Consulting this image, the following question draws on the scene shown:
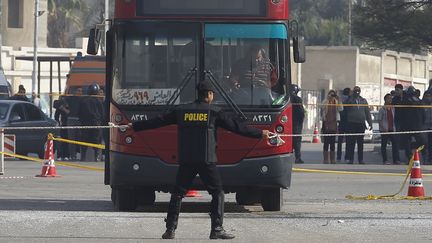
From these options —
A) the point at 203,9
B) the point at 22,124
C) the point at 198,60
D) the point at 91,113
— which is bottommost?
the point at 22,124

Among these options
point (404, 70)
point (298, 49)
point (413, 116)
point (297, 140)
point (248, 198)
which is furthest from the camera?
point (404, 70)

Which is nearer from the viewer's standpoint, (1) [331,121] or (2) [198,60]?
(2) [198,60]

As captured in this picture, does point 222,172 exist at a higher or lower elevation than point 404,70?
lower

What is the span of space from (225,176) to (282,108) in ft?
3.69

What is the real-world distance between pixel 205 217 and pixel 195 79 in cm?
180

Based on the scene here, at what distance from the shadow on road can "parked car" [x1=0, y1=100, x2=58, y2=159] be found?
36.1 ft

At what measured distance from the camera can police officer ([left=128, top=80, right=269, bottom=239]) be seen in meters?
11.6

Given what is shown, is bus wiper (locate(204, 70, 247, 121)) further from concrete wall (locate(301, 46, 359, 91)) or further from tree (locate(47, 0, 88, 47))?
tree (locate(47, 0, 88, 47))

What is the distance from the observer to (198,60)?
1454 cm

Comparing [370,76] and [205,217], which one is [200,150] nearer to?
[205,217]

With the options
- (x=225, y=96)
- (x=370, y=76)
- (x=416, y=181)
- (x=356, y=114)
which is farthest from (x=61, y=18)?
(x=225, y=96)

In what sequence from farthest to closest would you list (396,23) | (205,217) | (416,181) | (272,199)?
(396,23) → (416,181) → (272,199) → (205,217)

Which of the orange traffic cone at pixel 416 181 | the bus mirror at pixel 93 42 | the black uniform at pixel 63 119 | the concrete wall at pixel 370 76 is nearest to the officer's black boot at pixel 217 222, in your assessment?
the bus mirror at pixel 93 42

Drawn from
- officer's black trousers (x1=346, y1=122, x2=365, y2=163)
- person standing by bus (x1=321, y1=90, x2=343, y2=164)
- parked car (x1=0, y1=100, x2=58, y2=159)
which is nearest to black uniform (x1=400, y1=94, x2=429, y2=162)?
officer's black trousers (x1=346, y1=122, x2=365, y2=163)
